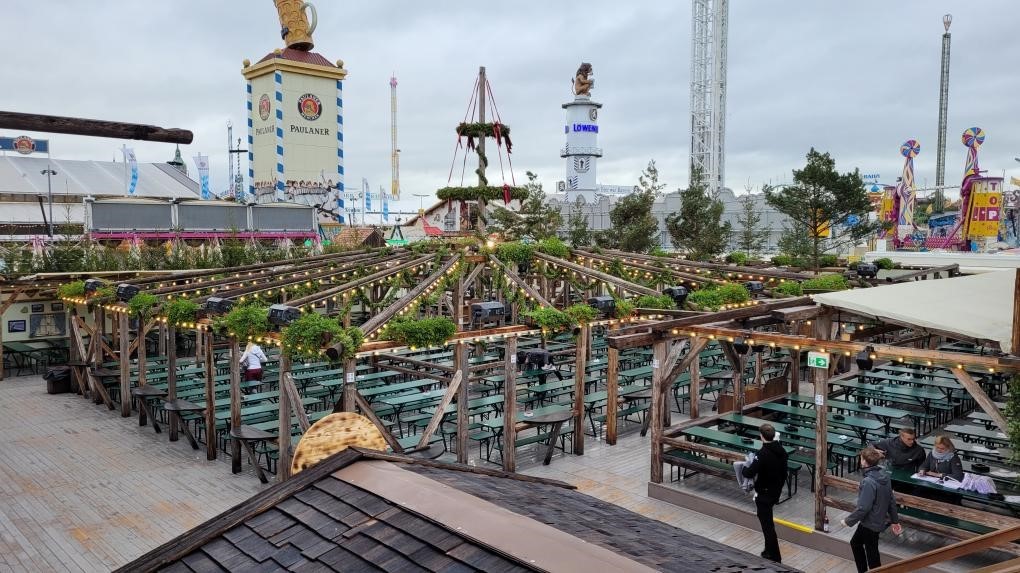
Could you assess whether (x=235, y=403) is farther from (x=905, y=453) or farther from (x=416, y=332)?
(x=905, y=453)

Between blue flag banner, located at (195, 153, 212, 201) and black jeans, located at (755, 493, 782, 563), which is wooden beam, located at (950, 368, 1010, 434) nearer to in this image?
black jeans, located at (755, 493, 782, 563)

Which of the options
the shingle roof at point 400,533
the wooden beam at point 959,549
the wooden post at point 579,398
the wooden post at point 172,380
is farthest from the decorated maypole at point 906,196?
the shingle roof at point 400,533

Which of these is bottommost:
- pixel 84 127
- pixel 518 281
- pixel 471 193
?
pixel 518 281

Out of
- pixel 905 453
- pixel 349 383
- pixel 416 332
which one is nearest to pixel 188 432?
Answer: pixel 349 383

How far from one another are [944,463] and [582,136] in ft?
195

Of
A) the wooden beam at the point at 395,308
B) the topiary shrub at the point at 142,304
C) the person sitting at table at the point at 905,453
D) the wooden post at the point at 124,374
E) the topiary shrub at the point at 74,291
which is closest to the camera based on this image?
the person sitting at table at the point at 905,453

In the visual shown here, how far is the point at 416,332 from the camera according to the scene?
360 inches

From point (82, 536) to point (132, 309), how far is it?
14.6 ft

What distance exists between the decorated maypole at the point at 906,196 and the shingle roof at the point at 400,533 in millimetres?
31534

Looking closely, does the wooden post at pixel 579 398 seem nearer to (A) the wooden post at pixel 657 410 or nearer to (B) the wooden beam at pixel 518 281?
(B) the wooden beam at pixel 518 281

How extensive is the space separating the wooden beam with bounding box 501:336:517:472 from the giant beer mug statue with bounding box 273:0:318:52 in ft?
114

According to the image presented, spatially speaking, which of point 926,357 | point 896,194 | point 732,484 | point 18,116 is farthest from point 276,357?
point 896,194

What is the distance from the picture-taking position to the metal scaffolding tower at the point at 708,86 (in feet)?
206

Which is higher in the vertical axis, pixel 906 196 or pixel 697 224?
pixel 906 196
